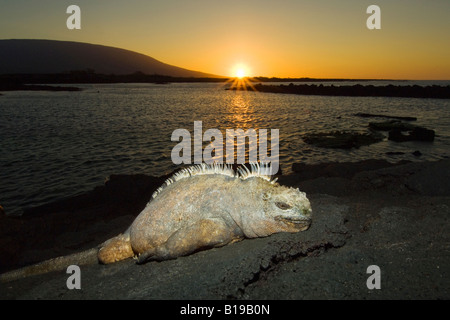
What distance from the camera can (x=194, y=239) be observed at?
3799mm

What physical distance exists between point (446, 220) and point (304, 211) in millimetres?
2727

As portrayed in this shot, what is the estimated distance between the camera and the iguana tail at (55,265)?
15.9 feet

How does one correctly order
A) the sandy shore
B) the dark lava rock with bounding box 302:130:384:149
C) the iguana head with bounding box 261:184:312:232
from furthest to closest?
the dark lava rock with bounding box 302:130:384:149
the iguana head with bounding box 261:184:312:232
the sandy shore

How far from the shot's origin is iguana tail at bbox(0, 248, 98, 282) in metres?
4.85

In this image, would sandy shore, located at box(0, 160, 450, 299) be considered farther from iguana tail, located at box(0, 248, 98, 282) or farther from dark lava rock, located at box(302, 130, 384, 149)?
dark lava rock, located at box(302, 130, 384, 149)

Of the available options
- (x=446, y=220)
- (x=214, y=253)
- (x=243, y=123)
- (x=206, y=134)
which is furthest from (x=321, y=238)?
(x=243, y=123)

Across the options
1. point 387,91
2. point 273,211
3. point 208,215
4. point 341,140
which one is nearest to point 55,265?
point 208,215

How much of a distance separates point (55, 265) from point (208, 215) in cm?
336

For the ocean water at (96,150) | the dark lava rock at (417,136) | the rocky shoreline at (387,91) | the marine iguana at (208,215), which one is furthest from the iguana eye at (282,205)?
the rocky shoreline at (387,91)

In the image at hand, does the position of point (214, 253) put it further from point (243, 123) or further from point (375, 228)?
point (243, 123)

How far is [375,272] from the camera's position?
10.6ft

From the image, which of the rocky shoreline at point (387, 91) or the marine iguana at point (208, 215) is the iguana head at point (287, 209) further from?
the rocky shoreline at point (387, 91)

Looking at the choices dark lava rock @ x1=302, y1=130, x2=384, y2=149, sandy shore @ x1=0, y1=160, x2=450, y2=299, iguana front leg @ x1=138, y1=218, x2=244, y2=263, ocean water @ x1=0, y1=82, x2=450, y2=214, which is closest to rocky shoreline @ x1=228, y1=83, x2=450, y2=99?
ocean water @ x1=0, y1=82, x2=450, y2=214

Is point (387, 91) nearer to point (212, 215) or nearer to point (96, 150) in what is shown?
point (96, 150)
